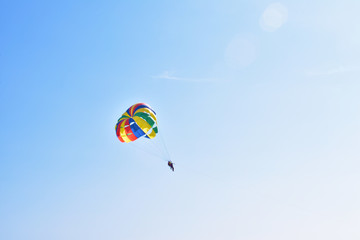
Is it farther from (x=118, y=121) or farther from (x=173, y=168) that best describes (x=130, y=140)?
(x=173, y=168)

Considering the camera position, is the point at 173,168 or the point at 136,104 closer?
the point at 173,168

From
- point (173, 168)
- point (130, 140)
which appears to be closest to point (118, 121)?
point (130, 140)

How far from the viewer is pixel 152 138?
92.4ft

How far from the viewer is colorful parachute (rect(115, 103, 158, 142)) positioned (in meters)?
27.5

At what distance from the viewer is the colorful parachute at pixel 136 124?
1083 inches

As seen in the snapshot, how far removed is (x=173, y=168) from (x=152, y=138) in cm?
403

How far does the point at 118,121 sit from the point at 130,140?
2754 millimetres

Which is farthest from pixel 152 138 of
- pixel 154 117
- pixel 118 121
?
pixel 118 121

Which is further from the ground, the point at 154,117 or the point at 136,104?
the point at 136,104

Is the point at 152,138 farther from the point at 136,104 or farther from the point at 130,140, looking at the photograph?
the point at 136,104

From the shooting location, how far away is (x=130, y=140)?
28391 mm

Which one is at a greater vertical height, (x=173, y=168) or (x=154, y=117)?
(x=154, y=117)

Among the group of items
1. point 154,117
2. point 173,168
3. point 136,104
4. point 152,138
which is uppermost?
point 136,104

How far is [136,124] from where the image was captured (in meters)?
27.6
